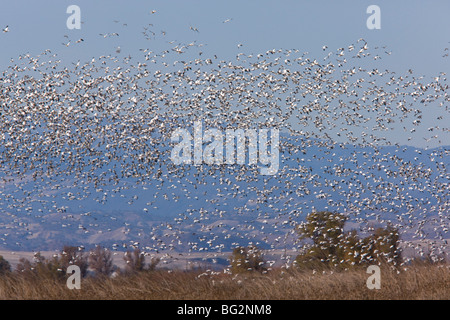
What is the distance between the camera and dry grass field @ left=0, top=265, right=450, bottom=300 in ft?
56.0

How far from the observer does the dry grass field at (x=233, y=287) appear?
1706 cm

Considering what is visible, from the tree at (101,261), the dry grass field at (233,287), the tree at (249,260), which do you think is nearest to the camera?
the dry grass field at (233,287)

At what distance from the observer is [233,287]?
18062mm

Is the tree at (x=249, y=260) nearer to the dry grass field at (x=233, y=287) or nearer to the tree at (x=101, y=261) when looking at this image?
the dry grass field at (x=233, y=287)

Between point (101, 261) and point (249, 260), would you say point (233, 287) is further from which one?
point (101, 261)

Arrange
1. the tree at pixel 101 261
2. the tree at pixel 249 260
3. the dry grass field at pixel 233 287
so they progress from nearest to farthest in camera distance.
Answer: the dry grass field at pixel 233 287 → the tree at pixel 249 260 → the tree at pixel 101 261

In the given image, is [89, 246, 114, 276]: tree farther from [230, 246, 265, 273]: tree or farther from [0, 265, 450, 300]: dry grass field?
[0, 265, 450, 300]: dry grass field

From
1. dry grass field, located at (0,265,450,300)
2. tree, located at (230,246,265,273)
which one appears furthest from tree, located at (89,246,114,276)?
dry grass field, located at (0,265,450,300)

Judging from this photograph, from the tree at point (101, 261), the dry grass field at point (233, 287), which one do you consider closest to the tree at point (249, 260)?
the dry grass field at point (233, 287)

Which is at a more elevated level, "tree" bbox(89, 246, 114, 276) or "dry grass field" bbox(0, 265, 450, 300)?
"dry grass field" bbox(0, 265, 450, 300)
